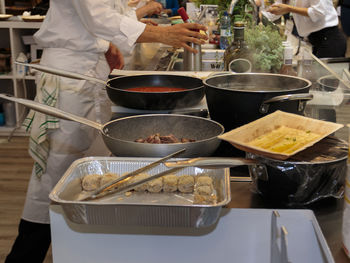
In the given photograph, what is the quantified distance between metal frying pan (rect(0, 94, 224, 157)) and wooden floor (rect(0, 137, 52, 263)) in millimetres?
1692

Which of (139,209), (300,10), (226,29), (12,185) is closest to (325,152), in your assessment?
(139,209)

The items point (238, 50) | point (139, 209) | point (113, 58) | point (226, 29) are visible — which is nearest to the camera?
point (139, 209)

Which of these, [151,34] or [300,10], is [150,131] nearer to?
[151,34]

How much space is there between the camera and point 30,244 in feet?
8.19

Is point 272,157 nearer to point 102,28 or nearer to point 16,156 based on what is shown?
point 102,28

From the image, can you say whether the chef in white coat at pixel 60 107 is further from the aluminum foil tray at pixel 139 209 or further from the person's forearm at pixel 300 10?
the person's forearm at pixel 300 10

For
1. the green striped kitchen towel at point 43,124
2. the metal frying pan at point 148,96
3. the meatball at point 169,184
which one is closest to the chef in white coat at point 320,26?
the green striped kitchen towel at point 43,124

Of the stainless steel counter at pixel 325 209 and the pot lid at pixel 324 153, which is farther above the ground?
the pot lid at pixel 324 153

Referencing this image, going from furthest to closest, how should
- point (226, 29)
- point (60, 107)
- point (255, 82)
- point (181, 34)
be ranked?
point (226, 29)
point (60, 107)
point (181, 34)
point (255, 82)

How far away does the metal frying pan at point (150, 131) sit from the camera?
1.20 meters

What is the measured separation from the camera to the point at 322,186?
1045 mm

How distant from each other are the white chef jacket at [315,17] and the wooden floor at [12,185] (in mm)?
2739

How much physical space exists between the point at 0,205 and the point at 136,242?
2.63 metres

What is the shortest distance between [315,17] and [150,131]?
4134 millimetres
